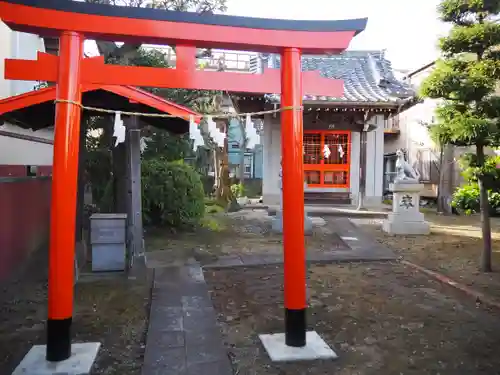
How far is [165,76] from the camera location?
4.03 metres

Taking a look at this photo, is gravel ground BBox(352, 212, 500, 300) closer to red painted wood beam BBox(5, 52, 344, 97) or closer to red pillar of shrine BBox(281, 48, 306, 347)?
red pillar of shrine BBox(281, 48, 306, 347)

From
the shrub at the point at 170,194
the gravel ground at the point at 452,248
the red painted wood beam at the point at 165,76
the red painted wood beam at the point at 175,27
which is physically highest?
the red painted wood beam at the point at 175,27

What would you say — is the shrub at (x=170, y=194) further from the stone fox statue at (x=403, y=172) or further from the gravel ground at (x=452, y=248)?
the stone fox statue at (x=403, y=172)

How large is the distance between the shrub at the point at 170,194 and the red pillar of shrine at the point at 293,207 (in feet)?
20.1

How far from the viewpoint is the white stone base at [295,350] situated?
3.94 meters

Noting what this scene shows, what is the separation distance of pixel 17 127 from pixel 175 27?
6261mm

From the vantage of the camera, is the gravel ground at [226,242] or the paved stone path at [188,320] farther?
the gravel ground at [226,242]

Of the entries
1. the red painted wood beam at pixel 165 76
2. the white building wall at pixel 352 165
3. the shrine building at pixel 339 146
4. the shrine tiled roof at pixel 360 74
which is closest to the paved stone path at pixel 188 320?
the red painted wood beam at pixel 165 76

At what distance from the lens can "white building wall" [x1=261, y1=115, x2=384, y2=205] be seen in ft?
53.3

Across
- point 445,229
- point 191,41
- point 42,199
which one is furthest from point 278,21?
point 445,229

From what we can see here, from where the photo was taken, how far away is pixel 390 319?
5027 mm

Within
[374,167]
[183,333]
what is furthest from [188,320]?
[374,167]

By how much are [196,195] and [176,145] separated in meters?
2.49

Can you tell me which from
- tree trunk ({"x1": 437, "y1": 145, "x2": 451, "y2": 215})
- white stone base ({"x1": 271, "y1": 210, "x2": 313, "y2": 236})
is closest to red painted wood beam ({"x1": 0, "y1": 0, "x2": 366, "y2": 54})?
white stone base ({"x1": 271, "y1": 210, "x2": 313, "y2": 236})
